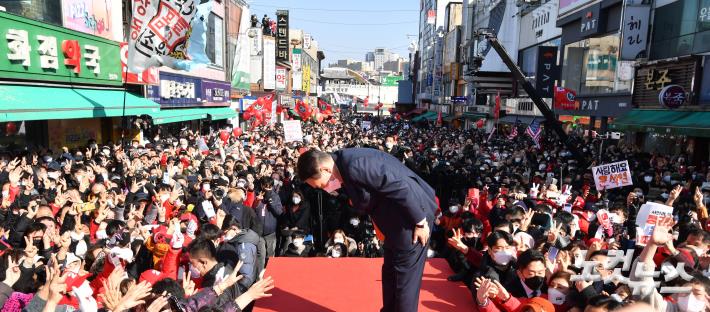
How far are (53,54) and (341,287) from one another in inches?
432

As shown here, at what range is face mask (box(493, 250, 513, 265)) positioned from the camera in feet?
13.1

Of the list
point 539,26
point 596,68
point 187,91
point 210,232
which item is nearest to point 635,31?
point 596,68

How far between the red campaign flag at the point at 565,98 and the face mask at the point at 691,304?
21.4m

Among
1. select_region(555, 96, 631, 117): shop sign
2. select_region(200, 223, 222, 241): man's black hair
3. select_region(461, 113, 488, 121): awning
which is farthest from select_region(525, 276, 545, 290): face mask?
select_region(461, 113, 488, 121): awning

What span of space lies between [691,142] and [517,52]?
18374 mm

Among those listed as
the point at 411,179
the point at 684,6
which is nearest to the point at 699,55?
the point at 684,6

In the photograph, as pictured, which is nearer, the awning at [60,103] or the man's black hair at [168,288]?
the man's black hair at [168,288]

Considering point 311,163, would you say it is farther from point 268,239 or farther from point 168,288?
Result: point 268,239

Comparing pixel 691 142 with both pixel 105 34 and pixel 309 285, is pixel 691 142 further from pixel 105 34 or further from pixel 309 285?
pixel 105 34

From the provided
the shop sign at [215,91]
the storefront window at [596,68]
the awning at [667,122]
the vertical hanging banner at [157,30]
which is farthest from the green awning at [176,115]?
the storefront window at [596,68]

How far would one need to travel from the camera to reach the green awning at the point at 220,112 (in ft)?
81.9

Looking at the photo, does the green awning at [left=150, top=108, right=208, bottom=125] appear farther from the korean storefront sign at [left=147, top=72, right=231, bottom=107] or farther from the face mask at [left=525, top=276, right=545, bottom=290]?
the face mask at [left=525, top=276, right=545, bottom=290]

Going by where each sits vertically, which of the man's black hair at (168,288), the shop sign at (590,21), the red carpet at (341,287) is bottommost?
the red carpet at (341,287)

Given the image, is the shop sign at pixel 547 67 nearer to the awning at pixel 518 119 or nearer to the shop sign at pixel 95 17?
the awning at pixel 518 119
